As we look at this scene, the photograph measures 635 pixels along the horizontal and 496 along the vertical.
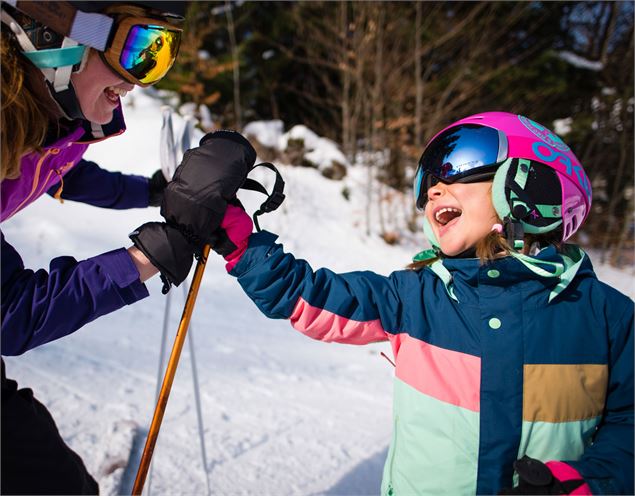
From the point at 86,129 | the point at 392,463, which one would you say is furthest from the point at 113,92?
the point at 392,463

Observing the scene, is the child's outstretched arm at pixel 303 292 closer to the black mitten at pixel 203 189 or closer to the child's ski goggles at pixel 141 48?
the black mitten at pixel 203 189

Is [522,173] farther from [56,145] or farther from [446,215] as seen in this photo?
[56,145]

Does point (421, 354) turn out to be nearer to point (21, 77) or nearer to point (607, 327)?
point (607, 327)

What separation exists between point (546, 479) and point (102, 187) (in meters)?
2.08

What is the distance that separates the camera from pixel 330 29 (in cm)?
1055

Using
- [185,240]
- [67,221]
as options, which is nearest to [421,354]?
[185,240]

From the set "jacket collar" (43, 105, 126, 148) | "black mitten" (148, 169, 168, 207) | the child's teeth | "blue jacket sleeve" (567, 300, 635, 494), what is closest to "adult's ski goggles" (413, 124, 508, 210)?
"blue jacket sleeve" (567, 300, 635, 494)

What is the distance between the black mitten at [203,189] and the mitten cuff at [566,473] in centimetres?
113

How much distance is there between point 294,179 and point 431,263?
8.96m

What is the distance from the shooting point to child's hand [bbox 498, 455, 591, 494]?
3.72ft

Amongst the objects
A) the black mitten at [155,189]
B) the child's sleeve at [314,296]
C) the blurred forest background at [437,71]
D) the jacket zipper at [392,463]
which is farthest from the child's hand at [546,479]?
the blurred forest background at [437,71]

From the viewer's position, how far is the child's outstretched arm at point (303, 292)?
1.41 meters

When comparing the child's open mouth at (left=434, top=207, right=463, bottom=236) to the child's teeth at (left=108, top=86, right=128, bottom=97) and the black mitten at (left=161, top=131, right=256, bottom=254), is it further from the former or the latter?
the child's teeth at (left=108, top=86, right=128, bottom=97)

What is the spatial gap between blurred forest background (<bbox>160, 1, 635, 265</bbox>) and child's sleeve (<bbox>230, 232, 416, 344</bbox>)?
27.4 feet
